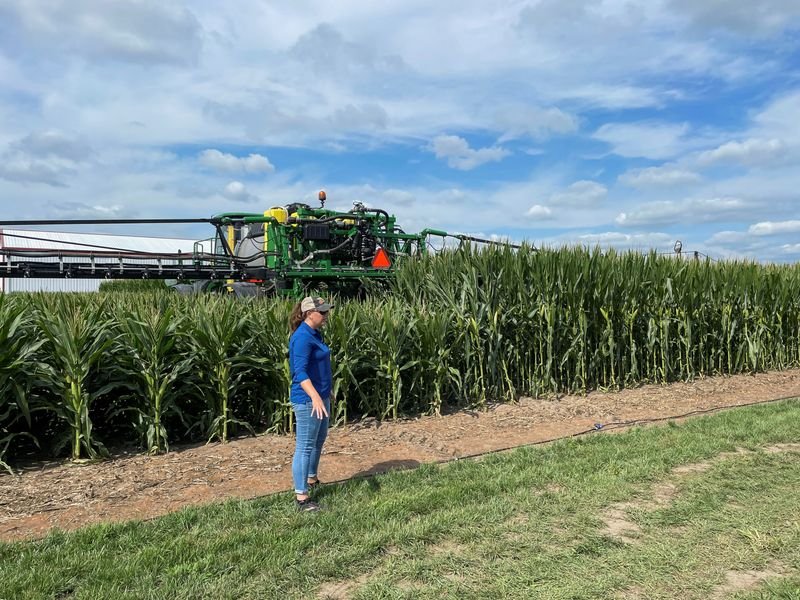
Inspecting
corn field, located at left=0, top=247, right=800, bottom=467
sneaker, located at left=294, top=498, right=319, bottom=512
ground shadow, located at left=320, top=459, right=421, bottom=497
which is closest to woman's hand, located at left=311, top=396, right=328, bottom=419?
sneaker, located at left=294, top=498, right=319, bottom=512

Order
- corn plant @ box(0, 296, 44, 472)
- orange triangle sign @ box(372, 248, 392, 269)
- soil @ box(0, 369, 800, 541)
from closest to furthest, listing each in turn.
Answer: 1. soil @ box(0, 369, 800, 541)
2. corn plant @ box(0, 296, 44, 472)
3. orange triangle sign @ box(372, 248, 392, 269)

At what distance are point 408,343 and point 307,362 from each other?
3.27m

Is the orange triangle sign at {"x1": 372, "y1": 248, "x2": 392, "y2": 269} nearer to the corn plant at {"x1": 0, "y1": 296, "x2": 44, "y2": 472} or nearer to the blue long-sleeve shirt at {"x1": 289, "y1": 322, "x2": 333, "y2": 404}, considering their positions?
the corn plant at {"x1": 0, "y1": 296, "x2": 44, "y2": 472}

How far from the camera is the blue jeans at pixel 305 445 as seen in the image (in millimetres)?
4453

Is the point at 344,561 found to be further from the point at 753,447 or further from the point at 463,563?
the point at 753,447

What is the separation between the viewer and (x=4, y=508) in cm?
453

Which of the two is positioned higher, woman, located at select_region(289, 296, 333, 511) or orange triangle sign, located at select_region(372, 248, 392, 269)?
orange triangle sign, located at select_region(372, 248, 392, 269)

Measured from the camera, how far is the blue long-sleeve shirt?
4.48 metres

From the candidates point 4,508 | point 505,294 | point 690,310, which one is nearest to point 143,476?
point 4,508

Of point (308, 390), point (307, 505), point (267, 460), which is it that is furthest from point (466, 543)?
point (267, 460)

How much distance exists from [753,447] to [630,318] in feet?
11.6

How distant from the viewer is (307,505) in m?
4.40

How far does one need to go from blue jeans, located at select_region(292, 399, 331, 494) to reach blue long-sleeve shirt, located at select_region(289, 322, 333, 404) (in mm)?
97

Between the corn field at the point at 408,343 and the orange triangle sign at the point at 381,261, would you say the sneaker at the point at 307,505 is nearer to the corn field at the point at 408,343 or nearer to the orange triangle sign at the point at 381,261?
the corn field at the point at 408,343
